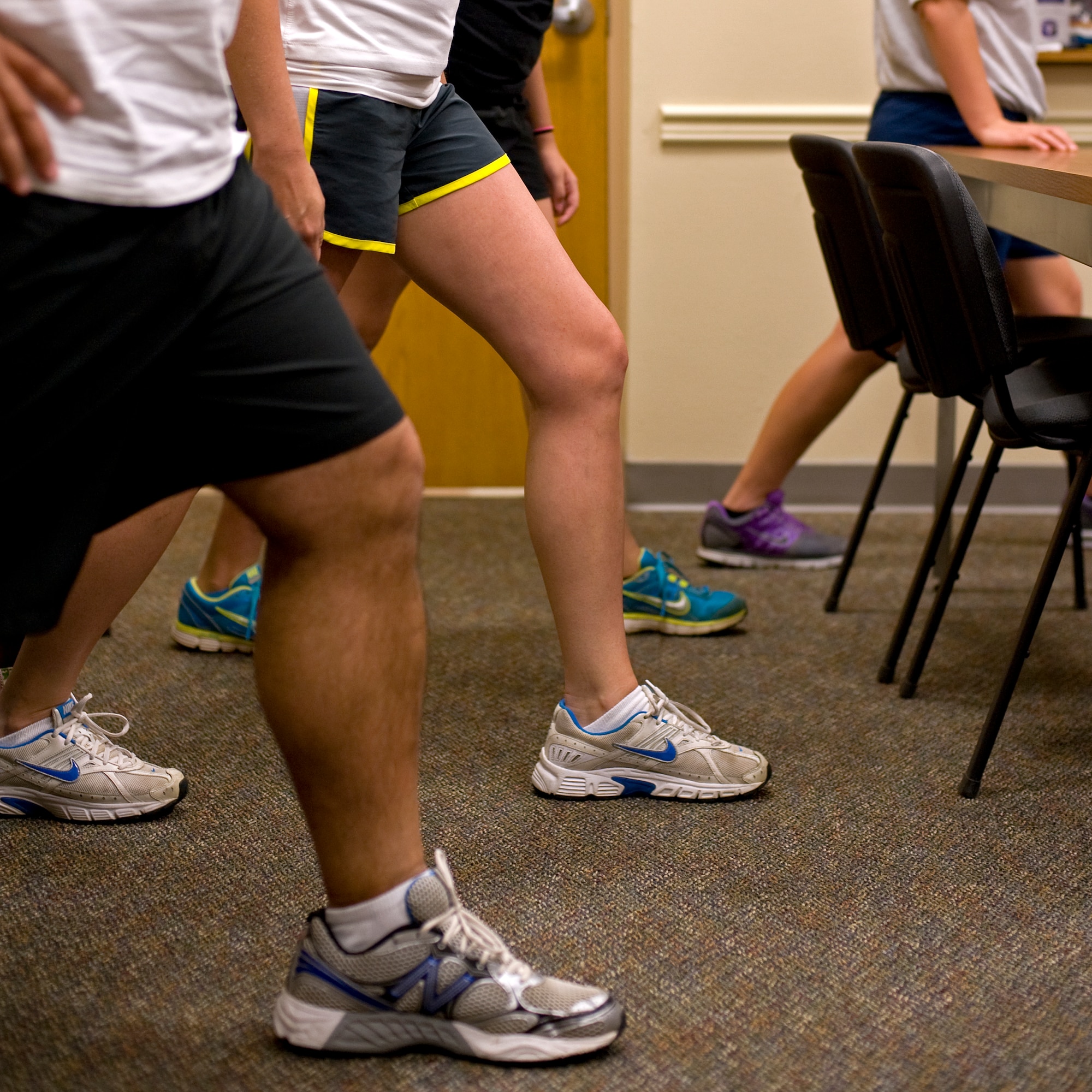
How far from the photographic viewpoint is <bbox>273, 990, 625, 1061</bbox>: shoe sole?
1026mm

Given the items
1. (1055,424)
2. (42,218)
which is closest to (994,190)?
(1055,424)

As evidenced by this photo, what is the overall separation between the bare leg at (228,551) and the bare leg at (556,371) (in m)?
0.70

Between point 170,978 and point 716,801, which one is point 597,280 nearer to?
point 716,801

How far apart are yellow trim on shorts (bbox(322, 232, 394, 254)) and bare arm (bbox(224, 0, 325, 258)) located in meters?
0.16

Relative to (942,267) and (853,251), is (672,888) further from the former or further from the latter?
(853,251)

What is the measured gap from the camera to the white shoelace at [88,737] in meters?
1.48

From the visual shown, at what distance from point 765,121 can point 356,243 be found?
1.93m

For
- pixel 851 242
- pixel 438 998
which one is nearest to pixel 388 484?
pixel 438 998

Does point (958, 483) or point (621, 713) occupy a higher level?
point (958, 483)

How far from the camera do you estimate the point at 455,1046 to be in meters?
1.03

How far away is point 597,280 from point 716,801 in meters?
1.99

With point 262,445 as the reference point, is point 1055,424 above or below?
below

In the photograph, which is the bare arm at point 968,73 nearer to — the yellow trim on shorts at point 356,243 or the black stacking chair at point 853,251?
the black stacking chair at point 853,251

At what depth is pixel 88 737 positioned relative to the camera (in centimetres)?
150
